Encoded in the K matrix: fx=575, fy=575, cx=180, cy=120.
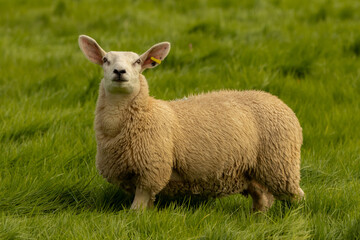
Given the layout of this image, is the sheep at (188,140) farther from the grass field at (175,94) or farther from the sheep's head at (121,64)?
the grass field at (175,94)

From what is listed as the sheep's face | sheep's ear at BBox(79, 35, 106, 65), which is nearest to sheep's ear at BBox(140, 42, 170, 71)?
the sheep's face

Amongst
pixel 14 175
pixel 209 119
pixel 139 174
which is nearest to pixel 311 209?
pixel 209 119

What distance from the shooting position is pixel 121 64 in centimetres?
322

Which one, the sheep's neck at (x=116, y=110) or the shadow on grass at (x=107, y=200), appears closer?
the sheep's neck at (x=116, y=110)

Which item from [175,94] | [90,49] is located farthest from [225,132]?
[175,94]

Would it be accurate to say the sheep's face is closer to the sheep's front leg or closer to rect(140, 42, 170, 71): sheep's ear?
rect(140, 42, 170, 71): sheep's ear

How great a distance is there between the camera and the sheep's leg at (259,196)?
3.65 metres

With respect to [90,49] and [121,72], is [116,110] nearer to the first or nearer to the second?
[121,72]

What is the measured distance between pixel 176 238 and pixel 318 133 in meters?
2.17

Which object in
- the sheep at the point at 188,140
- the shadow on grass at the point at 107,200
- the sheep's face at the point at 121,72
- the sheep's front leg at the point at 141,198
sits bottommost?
the shadow on grass at the point at 107,200

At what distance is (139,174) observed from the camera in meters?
3.30

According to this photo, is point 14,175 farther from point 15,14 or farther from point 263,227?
point 15,14

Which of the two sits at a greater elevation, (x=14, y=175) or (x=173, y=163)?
(x=173, y=163)

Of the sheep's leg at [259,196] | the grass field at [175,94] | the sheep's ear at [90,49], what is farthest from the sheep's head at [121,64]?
the sheep's leg at [259,196]
